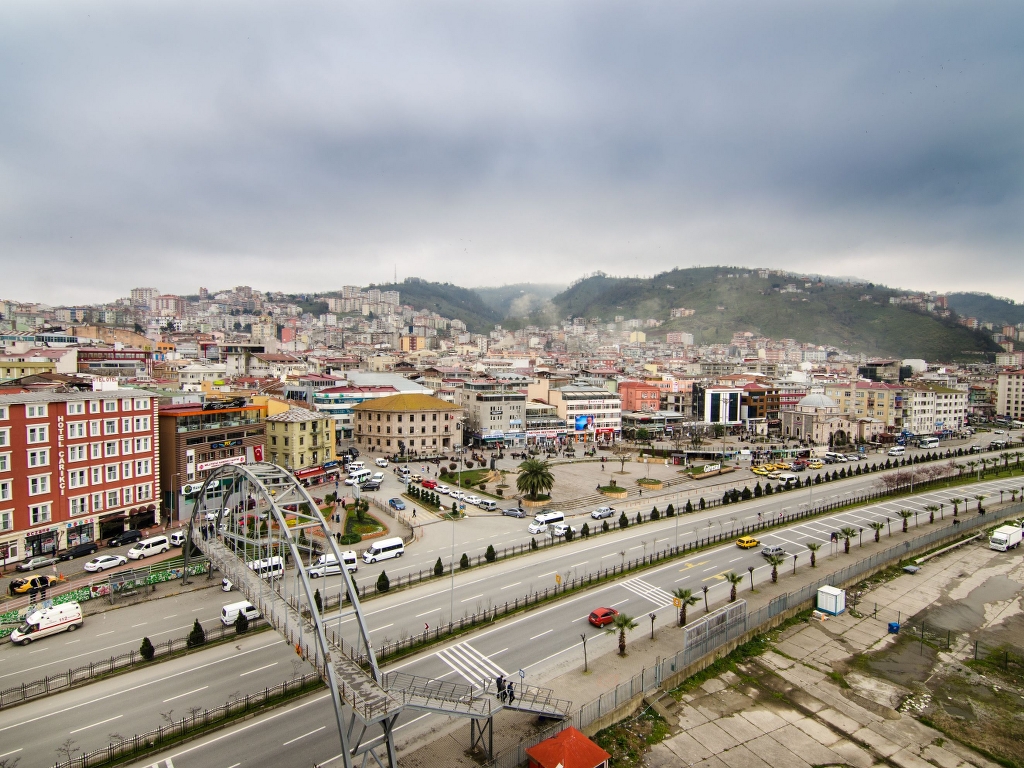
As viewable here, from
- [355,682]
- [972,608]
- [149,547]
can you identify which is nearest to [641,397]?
[972,608]

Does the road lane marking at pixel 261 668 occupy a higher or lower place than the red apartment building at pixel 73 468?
lower

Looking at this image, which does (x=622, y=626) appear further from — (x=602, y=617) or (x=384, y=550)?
(x=384, y=550)

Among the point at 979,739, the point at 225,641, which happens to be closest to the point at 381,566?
the point at 225,641

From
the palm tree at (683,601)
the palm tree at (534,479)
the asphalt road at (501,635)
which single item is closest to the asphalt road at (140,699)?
the asphalt road at (501,635)

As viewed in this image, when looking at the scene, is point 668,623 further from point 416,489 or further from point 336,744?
point 416,489

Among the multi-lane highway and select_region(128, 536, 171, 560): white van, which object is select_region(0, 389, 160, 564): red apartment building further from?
the multi-lane highway

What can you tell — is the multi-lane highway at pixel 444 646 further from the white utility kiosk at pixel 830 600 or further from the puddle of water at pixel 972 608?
the puddle of water at pixel 972 608
